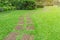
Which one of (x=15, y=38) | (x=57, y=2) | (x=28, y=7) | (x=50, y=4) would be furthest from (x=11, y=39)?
(x=57, y=2)

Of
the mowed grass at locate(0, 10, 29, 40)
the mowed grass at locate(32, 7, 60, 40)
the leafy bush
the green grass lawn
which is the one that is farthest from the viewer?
the leafy bush

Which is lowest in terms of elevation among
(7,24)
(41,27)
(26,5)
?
(26,5)

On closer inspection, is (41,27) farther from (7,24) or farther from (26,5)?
→ (26,5)

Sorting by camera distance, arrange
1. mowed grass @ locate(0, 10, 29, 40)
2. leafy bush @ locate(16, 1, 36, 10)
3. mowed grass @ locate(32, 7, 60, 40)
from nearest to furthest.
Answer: mowed grass @ locate(32, 7, 60, 40), mowed grass @ locate(0, 10, 29, 40), leafy bush @ locate(16, 1, 36, 10)

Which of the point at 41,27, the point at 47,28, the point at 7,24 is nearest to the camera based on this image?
the point at 47,28

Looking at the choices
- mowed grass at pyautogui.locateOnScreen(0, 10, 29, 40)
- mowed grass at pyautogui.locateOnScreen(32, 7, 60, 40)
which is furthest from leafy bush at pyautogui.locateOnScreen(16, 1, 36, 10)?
mowed grass at pyautogui.locateOnScreen(32, 7, 60, 40)

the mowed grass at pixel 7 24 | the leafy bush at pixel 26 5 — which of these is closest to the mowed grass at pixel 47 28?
the mowed grass at pixel 7 24

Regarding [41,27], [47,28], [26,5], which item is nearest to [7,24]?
[41,27]

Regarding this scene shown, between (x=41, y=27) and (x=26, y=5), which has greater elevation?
(x=41, y=27)

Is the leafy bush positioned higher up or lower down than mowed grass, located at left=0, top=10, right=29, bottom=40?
lower down

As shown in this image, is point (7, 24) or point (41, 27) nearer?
point (41, 27)

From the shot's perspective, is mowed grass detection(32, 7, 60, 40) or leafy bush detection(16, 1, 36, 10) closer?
mowed grass detection(32, 7, 60, 40)

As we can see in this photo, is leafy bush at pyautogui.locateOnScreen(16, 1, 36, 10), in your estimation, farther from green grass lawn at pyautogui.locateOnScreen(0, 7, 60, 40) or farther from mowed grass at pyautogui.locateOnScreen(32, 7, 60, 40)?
mowed grass at pyautogui.locateOnScreen(32, 7, 60, 40)

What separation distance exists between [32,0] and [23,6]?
1.19 meters
